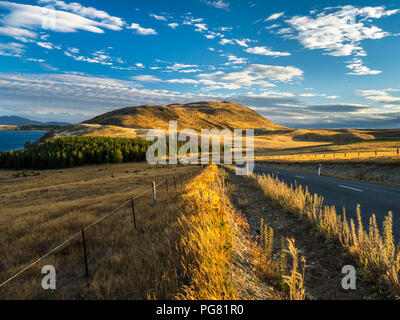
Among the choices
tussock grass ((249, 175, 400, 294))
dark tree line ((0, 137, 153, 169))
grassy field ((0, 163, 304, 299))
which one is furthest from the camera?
dark tree line ((0, 137, 153, 169))

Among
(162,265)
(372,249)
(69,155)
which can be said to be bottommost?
(69,155)

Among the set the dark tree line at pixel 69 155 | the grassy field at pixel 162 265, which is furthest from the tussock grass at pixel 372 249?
the dark tree line at pixel 69 155

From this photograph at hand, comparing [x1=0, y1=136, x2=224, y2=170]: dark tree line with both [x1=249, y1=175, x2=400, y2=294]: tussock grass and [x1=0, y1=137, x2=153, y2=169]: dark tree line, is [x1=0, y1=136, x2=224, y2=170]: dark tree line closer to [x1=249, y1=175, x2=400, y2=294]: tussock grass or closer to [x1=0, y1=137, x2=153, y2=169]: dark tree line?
[x1=0, y1=137, x2=153, y2=169]: dark tree line

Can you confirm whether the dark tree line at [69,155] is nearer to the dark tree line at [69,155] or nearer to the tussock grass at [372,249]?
the dark tree line at [69,155]

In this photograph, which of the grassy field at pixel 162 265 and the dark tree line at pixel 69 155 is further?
the dark tree line at pixel 69 155

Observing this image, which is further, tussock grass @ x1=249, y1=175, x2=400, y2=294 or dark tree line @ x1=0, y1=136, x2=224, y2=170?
dark tree line @ x1=0, y1=136, x2=224, y2=170

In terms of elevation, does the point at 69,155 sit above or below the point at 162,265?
below

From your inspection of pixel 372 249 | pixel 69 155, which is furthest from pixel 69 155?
pixel 372 249

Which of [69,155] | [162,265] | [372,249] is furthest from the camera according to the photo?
[69,155]

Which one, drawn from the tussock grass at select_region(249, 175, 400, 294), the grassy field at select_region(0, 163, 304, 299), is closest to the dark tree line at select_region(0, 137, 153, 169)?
the grassy field at select_region(0, 163, 304, 299)

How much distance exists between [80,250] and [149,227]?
2.45 meters

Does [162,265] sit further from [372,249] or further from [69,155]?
[69,155]

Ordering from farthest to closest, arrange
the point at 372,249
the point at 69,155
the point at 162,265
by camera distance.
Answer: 1. the point at 69,155
2. the point at 372,249
3. the point at 162,265

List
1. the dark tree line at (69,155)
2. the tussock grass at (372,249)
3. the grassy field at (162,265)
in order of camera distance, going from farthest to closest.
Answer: the dark tree line at (69,155), the tussock grass at (372,249), the grassy field at (162,265)
